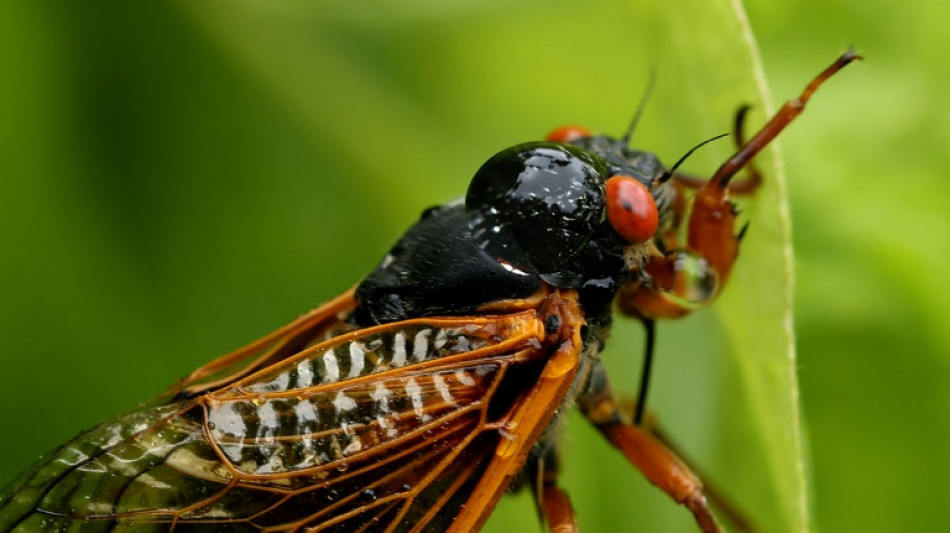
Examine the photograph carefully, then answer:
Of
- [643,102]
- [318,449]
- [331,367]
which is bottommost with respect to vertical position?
[318,449]

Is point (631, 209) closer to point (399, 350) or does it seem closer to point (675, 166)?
point (675, 166)

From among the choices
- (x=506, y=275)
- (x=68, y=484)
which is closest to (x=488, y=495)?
(x=506, y=275)

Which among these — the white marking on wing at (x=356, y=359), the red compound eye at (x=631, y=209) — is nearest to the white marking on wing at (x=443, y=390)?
the white marking on wing at (x=356, y=359)

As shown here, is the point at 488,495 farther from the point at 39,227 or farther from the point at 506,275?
the point at 39,227

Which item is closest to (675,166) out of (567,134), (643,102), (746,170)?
(746,170)

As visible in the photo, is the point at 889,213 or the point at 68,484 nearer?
the point at 68,484

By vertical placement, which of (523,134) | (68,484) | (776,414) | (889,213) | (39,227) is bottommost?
(776,414)

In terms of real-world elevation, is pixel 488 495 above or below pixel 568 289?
below
